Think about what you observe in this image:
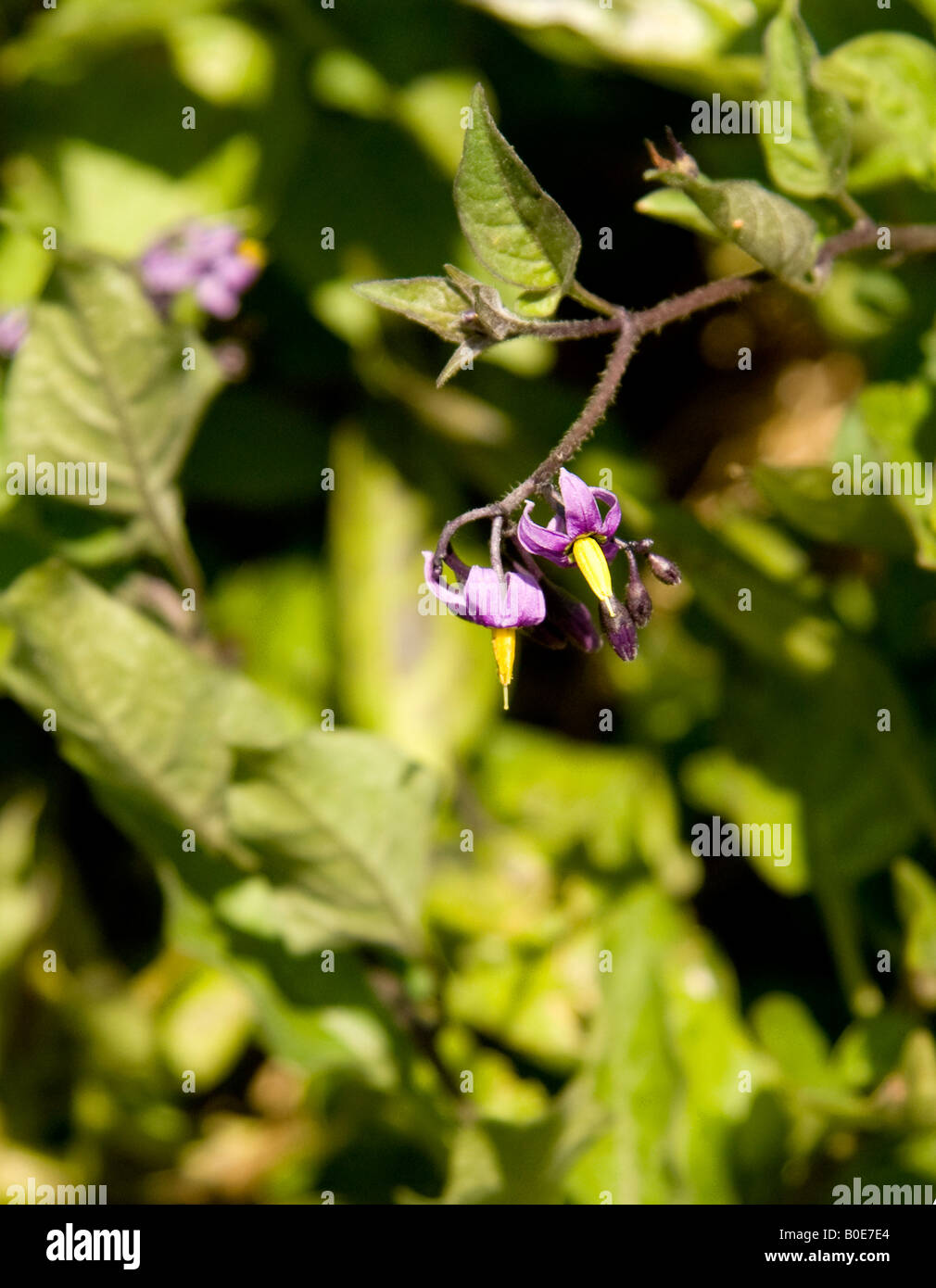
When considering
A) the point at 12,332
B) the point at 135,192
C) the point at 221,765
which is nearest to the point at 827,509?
A: the point at 221,765

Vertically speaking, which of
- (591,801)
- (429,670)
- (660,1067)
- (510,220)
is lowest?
(660,1067)

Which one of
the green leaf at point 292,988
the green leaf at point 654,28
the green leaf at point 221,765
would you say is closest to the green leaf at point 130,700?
the green leaf at point 221,765

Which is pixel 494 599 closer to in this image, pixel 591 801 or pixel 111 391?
pixel 111 391

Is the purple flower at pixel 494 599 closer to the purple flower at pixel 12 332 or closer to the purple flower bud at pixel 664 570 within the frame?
the purple flower bud at pixel 664 570

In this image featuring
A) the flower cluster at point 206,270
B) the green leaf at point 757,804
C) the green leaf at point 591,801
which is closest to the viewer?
the flower cluster at point 206,270
